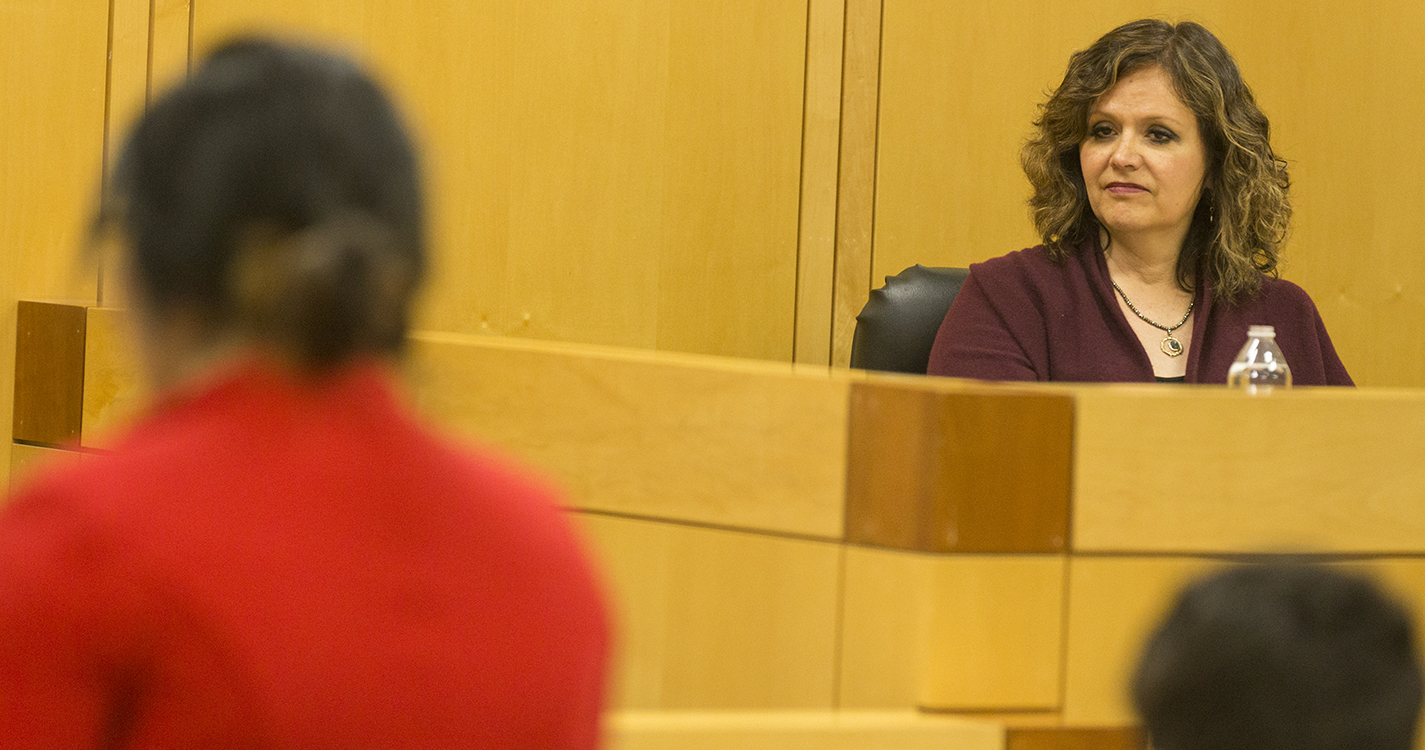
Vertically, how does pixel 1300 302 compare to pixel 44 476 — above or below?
above

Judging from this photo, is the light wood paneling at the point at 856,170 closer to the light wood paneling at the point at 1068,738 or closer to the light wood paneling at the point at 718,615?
the light wood paneling at the point at 718,615

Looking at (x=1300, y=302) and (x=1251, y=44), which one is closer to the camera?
(x=1300, y=302)

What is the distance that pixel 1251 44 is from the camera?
384 centimetres

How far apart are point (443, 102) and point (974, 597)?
6.97 ft

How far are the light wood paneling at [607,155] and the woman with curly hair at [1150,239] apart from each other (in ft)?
3.18

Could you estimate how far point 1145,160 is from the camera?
2738mm

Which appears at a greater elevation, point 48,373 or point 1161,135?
point 1161,135

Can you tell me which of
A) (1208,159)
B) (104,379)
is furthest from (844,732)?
(104,379)

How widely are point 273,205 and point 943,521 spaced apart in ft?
3.83

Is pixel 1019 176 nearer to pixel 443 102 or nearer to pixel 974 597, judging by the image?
pixel 443 102

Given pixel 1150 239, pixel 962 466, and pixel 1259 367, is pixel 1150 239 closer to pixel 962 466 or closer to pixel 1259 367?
pixel 1259 367

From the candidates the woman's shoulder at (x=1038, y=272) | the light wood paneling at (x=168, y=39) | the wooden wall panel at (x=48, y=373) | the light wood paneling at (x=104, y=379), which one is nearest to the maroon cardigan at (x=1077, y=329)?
the woman's shoulder at (x=1038, y=272)

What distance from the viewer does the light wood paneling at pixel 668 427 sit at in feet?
6.21

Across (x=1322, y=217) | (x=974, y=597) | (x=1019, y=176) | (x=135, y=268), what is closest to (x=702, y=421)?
(x=974, y=597)
